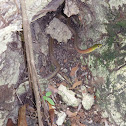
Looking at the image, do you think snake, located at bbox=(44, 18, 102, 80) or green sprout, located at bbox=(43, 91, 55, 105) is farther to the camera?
snake, located at bbox=(44, 18, 102, 80)

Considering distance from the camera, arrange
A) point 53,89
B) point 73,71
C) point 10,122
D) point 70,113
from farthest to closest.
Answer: point 73,71, point 53,89, point 70,113, point 10,122

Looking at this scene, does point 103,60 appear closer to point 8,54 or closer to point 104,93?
point 104,93

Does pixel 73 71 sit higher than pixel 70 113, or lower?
higher

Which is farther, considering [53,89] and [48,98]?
[53,89]

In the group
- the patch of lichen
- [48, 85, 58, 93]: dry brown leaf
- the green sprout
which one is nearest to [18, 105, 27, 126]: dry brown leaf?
the green sprout

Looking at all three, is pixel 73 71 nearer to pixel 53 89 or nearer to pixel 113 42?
pixel 53 89

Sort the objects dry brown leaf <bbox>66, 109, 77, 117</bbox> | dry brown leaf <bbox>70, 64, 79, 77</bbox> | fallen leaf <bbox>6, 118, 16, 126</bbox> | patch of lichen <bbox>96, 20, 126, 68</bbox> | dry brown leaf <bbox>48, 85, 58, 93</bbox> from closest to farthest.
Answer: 1. fallen leaf <bbox>6, 118, 16, 126</bbox>
2. patch of lichen <bbox>96, 20, 126, 68</bbox>
3. dry brown leaf <bbox>66, 109, 77, 117</bbox>
4. dry brown leaf <bbox>48, 85, 58, 93</bbox>
5. dry brown leaf <bbox>70, 64, 79, 77</bbox>

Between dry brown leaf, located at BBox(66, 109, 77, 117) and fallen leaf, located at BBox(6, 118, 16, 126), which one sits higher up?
fallen leaf, located at BBox(6, 118, 16, 126)

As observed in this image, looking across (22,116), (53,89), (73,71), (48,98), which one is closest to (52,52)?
(73,71)

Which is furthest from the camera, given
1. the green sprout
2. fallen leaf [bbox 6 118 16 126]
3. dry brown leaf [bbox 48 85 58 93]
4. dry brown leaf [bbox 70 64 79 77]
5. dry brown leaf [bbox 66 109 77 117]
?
dry brown leaf [bbox 70 64 79 77]

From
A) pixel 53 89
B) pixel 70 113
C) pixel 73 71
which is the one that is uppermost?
pixel 73 71

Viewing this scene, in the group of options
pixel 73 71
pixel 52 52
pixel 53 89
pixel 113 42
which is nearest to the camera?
pixel 113 42

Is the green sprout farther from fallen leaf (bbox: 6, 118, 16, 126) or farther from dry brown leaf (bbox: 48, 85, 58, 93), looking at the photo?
fallen leaf (bbox: 6, 118, 16, 126)
